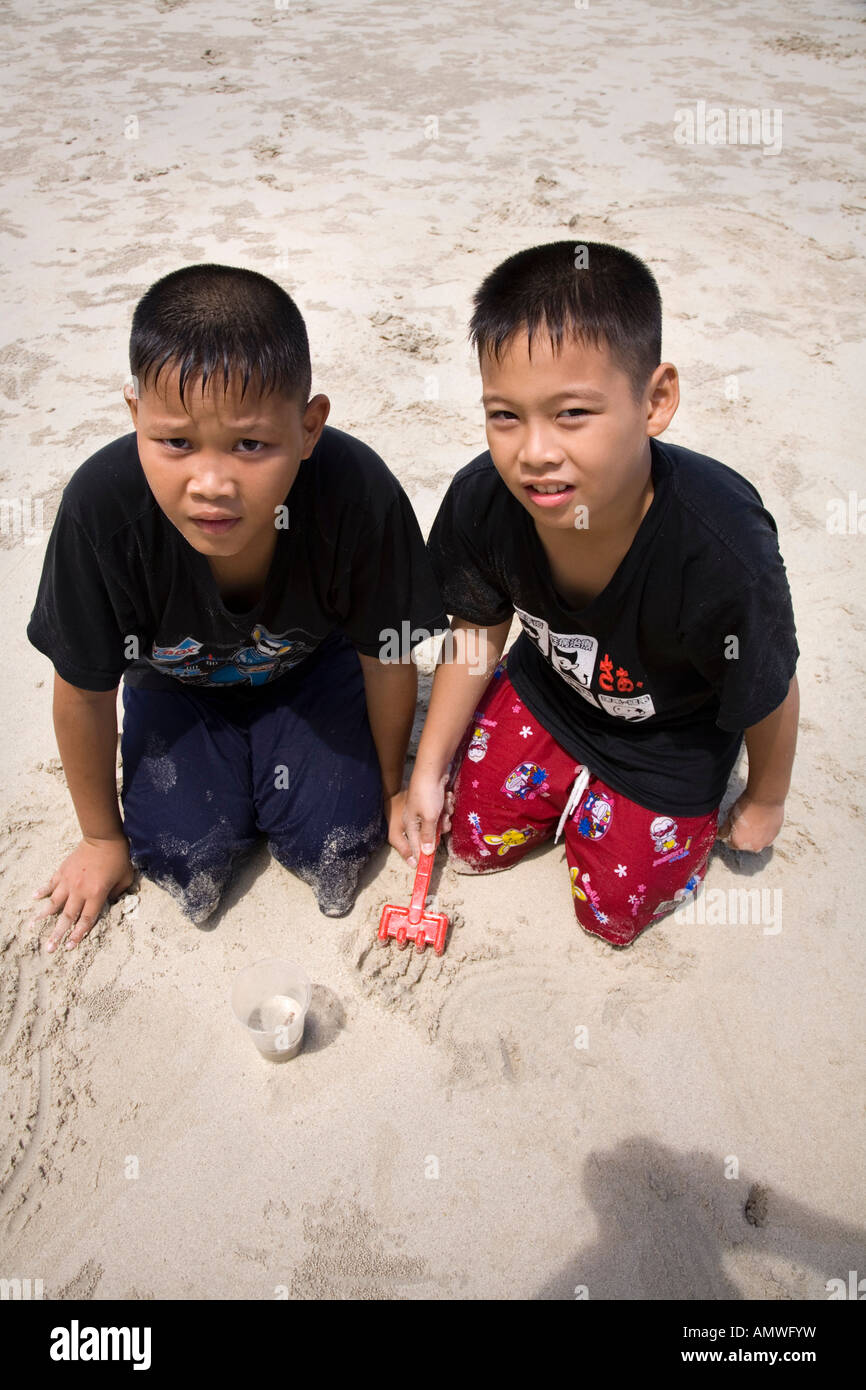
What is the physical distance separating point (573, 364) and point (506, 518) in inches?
14.3

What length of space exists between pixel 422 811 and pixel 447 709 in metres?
0.22

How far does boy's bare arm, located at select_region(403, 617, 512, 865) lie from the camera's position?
6.11 feet

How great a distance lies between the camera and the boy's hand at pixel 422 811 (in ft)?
6.15

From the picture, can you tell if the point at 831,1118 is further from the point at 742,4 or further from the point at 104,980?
the point at 742,4

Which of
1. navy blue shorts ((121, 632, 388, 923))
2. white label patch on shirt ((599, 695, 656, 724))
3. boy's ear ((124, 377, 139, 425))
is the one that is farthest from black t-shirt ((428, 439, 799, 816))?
boy's ear ((124, 377, 139, 425))

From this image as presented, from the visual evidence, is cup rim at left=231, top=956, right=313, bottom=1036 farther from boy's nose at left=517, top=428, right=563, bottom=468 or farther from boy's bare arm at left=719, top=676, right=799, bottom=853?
boy's nose at left=517, top=428, right=563, bottom=468

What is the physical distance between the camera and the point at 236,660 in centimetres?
176

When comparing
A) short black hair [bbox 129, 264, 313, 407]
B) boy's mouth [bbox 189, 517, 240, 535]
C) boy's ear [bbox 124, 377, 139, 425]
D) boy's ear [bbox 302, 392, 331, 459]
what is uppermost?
short black hair [bbox 129, 264, 313, 407]

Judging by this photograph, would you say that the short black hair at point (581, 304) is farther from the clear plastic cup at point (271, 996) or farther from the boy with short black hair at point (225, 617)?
the clear plastic cup at point (271, 996)

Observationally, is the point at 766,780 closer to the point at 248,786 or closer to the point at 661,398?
the point at 661,398

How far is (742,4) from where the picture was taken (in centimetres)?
662

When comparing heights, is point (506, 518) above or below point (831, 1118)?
above

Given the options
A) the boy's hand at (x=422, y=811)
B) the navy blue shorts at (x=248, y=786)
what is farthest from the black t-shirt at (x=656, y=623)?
the navy blue shorts at (x=248, y=786)
